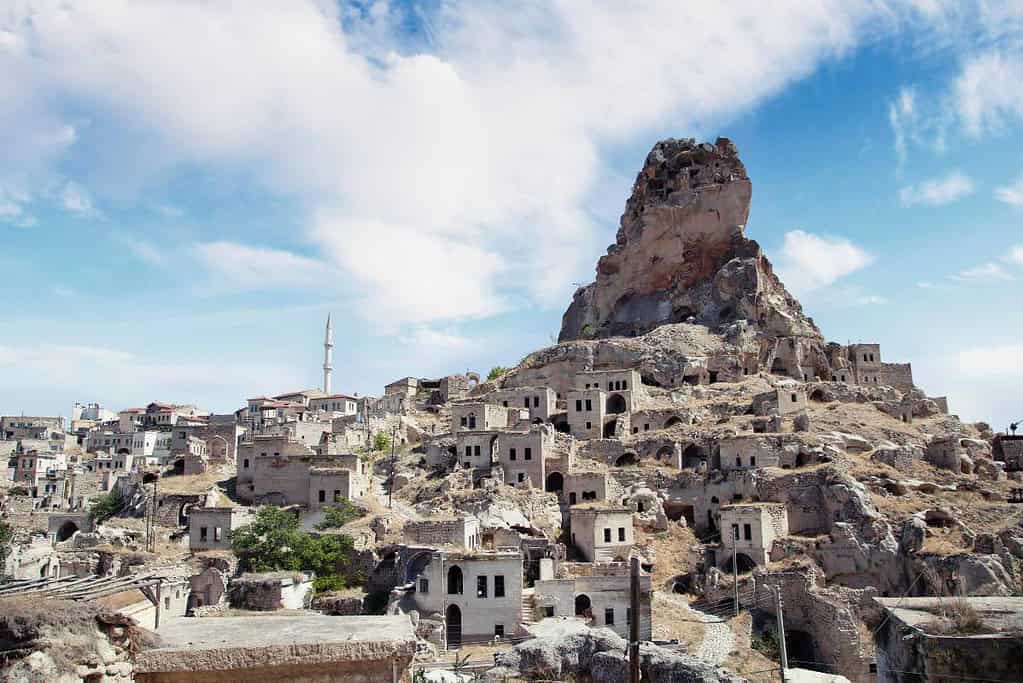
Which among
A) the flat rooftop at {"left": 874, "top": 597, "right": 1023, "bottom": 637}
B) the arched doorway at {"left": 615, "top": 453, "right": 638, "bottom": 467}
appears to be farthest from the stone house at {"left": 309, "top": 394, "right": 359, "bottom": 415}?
the flat rooftop at {"left": 874, "top": 597, "right": 1023, "bottom": 637}

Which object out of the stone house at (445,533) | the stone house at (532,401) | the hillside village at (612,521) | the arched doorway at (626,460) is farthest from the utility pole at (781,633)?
the stone house at (532,401)

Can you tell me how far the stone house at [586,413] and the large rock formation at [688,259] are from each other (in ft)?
65.8

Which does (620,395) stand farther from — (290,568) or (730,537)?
(290,568)

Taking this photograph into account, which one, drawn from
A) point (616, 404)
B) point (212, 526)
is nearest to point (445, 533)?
point (212, 526)

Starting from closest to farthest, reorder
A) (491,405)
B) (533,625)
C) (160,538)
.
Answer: (533,625) → (160,538) → (491,405)

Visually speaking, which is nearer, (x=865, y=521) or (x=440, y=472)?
(x=865, y=521)

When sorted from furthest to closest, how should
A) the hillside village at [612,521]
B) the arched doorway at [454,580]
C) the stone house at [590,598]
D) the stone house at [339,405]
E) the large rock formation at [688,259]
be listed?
the stone house at [339,405] → the large rock formation at [688,259] → the stone house at [590,598] → the arched doorway at [454,580] → the hillside village at [612,521]

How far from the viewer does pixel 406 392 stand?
76.6 metres

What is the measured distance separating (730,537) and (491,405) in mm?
20443

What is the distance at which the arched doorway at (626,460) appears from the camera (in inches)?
2114

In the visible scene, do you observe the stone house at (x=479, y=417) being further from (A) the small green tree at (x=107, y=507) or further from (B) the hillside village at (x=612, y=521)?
(A) the small green tree at (x=107, y=507)

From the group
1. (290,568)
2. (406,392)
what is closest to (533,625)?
(290,568)

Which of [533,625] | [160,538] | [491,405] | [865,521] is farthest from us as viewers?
[491,405]

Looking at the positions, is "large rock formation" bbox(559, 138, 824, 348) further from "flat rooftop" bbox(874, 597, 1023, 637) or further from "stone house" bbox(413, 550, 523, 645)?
"flat rooftop" bbox(874, 597, 1023, 637)
